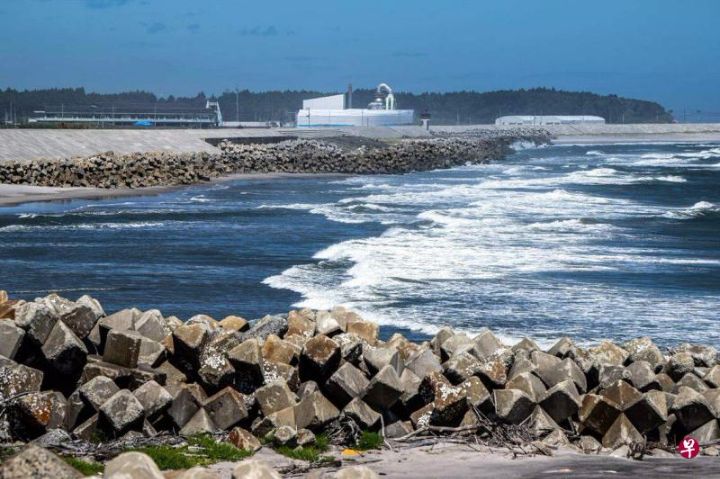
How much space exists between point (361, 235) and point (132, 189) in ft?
65.6

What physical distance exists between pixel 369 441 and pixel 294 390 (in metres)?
0.93

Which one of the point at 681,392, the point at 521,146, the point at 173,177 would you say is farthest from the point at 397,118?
the point at 681,392

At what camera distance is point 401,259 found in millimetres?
23141

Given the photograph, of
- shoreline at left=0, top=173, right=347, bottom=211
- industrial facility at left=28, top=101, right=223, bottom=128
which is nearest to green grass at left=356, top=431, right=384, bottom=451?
shoreline at left=0, top=173, right=347, bottom=211

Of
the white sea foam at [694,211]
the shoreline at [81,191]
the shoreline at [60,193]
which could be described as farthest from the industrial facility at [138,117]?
the white sea foam at [694,211]

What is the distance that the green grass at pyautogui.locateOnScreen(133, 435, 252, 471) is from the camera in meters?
7.50

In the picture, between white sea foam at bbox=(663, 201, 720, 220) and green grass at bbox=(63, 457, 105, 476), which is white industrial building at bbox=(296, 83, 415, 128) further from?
green grass at bbox=(63, 457, 105, 476)

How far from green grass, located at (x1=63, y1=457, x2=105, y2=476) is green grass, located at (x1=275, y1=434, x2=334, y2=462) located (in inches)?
55.8

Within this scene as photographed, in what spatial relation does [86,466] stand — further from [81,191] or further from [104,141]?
[104,141]

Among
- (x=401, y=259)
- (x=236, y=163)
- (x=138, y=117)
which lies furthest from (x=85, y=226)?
(x=138, y=117)

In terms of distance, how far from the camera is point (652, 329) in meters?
15.5

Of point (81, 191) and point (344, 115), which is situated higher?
point (344, 115)

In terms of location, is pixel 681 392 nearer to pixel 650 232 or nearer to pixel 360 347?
pixel 360 347

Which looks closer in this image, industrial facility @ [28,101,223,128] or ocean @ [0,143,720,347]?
ocean @ [0,143,720,347]
